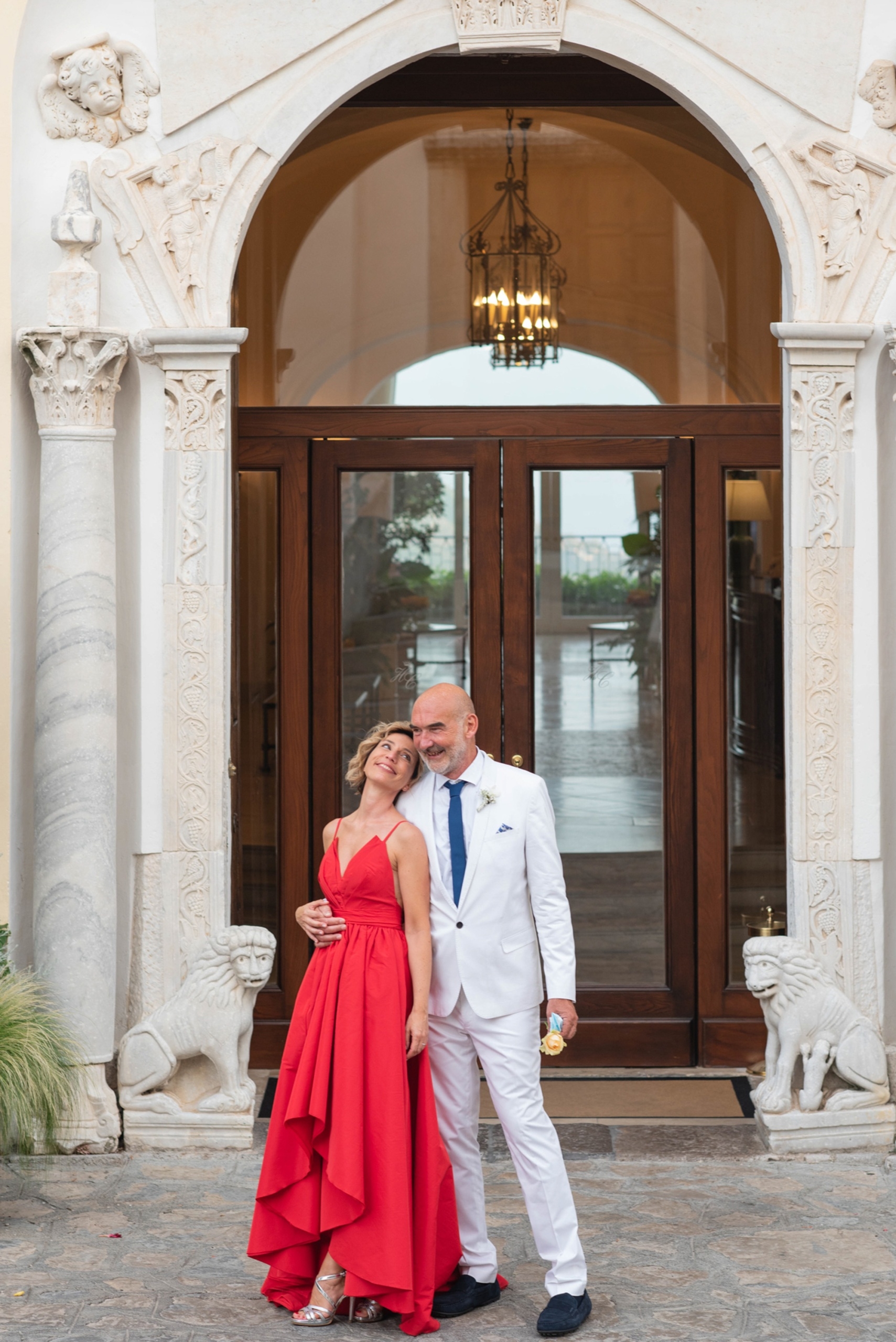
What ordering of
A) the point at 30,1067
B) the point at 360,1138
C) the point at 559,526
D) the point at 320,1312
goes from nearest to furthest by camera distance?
the point at 360,1138
the point at 320,1312
the point at 30,1067
the point at 559,526

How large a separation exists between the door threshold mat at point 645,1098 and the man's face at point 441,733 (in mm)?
2164

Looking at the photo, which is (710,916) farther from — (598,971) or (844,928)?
(844,928)

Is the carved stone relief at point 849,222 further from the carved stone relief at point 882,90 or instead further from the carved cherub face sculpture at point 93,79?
the carved cherub face sculpture at point 93,79

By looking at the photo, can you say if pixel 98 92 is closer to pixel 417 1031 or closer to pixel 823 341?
pixel 823 341

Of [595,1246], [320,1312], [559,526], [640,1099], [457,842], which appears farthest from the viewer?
[559,526]

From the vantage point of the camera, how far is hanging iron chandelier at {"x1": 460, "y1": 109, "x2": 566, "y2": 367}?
6719 mm

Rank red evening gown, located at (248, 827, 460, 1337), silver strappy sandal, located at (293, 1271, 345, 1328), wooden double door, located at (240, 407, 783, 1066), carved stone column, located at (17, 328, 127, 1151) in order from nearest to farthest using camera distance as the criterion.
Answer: red evening gown, located at (248, 827, 460, 1337) < silver strappy sandal, located at (293, 1271, 345, 1328) < carved stone column, located at (17, 328, 127, 1151) < wooden double door, located at (240, 407, 783, 1066)

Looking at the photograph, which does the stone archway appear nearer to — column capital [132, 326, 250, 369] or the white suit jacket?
column capital [132, 326, 250, 369]

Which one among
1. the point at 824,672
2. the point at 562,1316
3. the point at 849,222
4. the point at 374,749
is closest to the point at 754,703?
the point at 824,672

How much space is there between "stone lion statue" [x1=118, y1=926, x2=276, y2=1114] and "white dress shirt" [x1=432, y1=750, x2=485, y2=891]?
1.50 metres

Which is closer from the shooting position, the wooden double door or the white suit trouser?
the white suit trouser

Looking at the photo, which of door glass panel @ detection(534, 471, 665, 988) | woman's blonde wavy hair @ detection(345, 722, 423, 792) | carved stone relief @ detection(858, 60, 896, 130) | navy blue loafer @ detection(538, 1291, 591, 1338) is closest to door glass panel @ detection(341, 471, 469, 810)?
door glass panel @ detection(534, 471, 665, 988)

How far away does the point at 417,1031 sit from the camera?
3.82m

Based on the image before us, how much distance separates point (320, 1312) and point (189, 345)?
3349 mm
